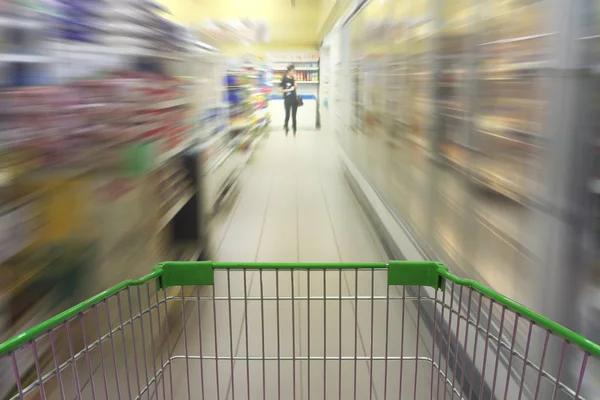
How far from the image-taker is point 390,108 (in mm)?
4387

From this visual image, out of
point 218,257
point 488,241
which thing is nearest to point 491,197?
point 488,241

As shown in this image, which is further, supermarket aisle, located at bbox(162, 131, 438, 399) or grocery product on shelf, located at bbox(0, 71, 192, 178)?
supermarket aisle, located at bbox(162, 131, 438, 399)

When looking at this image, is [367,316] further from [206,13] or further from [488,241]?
[206,13]

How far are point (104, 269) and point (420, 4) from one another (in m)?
2.55

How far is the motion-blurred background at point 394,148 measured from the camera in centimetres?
136

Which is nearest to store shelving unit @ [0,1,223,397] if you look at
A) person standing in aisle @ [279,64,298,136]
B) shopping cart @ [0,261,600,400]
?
shopping cart @ [0,261,600,400]

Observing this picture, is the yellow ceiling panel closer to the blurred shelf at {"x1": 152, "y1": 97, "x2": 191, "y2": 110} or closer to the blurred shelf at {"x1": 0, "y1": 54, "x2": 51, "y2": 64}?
the blurred shelf at {"x1": 152, "y1": 97, "x2": 191, "y2": 110}

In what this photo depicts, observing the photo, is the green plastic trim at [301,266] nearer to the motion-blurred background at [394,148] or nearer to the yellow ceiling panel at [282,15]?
the motion-blurred background at [394,148]

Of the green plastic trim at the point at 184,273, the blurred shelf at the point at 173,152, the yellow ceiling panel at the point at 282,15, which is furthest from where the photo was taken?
the yellow ceiling panel at the point at 282,15

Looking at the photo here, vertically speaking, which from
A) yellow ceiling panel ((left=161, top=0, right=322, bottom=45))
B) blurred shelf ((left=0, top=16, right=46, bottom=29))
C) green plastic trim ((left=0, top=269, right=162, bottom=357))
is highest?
yellow ceiling panel ((left=161, top=0, right=322, bottom=45))

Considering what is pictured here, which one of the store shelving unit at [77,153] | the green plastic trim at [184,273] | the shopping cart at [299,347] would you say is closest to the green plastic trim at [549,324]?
the shopping cart at [299,347]

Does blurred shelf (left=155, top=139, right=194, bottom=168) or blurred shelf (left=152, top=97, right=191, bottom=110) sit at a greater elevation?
blurred shelf (left=152, top=97, right=191, bottom=110)

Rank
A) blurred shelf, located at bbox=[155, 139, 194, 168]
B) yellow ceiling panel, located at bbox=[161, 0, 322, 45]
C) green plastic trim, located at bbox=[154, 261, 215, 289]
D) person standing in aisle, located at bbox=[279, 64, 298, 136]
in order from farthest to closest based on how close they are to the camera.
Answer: person standing in aisle, located at bbox=[279, 64, 298, 136] → yellow ceiling panel, located at bbox=[161, 0, 322, 45] → blurred shelf, located at bbox=[155, 139, 194, 168] → green plastic trim, located at bbox=[154, 261, 215, 289]

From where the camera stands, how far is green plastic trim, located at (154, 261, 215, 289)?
1.27 m
